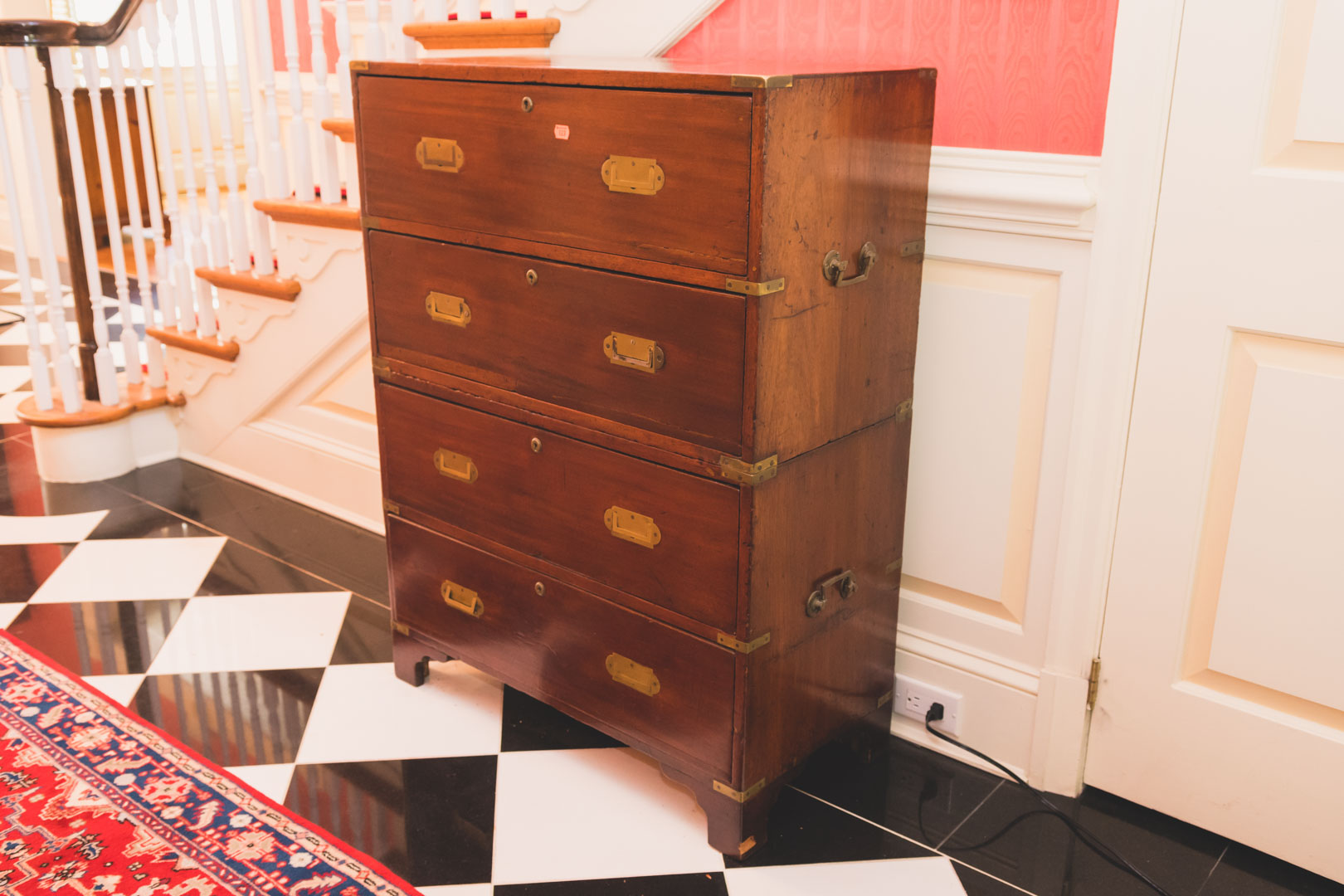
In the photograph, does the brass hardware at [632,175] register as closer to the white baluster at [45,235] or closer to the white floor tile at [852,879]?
the white floor tile at [852,879]

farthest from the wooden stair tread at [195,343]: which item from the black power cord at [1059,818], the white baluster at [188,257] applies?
the black power cord at [1059,818]

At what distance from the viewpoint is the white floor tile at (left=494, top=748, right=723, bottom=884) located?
1794mm

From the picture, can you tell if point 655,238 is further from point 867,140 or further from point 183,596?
point 183,596

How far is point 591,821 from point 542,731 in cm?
28

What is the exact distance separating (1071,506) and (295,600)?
1692 millimetres

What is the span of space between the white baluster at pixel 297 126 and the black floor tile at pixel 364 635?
103 centimetres

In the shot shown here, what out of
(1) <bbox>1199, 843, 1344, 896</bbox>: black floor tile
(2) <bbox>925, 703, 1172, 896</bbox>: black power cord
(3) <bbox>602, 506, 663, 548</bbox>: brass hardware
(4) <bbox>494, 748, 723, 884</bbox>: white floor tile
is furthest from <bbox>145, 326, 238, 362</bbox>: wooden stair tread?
(1) <bbox>1199, 843, 1344, 896</bbox>: black floor tile

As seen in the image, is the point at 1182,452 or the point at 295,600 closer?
the point at 1182,452

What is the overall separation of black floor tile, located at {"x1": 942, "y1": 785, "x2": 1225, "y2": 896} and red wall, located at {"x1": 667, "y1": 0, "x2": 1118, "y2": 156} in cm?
106

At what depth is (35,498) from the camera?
3148 mm

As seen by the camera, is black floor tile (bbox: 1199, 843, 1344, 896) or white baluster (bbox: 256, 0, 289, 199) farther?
white baluster (bbox: 256, 0, 289, 199)

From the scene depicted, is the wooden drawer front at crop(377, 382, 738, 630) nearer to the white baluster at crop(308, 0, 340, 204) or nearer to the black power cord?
the black power cord

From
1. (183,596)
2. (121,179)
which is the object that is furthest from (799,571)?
(121,179)

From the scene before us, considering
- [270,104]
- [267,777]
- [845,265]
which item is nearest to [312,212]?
[270,104]
